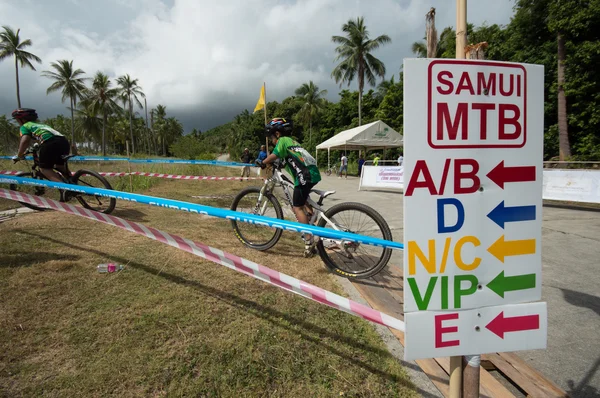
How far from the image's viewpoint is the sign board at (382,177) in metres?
11.3

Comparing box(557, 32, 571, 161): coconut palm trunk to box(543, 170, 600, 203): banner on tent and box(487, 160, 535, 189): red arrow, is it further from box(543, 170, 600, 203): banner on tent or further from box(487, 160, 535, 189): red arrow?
box(487, 160, 535, 189): red arrow

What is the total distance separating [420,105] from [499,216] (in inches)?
20.4

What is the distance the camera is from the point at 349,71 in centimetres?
3141

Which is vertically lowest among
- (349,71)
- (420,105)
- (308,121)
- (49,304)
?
(49,304)

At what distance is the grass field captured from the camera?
1666 mm

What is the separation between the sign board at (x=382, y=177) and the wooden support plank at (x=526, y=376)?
9255mm

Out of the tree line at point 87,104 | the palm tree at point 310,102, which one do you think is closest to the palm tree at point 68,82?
the tree line at point 87,104

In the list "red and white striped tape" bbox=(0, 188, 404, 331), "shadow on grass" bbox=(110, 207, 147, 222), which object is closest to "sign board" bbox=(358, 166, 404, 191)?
"shadow on grass" bbox=(110, 207, 147, 222)

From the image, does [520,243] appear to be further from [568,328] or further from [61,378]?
[61,378]

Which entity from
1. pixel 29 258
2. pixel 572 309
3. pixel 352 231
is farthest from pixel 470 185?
pixel 29 258

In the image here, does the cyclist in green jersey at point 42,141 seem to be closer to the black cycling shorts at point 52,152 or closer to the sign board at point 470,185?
the black cycling shorts at point 52,152

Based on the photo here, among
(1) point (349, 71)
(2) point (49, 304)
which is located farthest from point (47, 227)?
(1) point (349, 71)

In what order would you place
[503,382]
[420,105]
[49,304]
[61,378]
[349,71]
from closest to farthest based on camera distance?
[420,105] < [61,378] < [503,382] < [49,304] < [349,71]

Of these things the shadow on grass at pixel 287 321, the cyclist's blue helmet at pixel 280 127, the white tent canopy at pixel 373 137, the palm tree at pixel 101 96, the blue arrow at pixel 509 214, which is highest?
the palm tree at pixel 101 96
